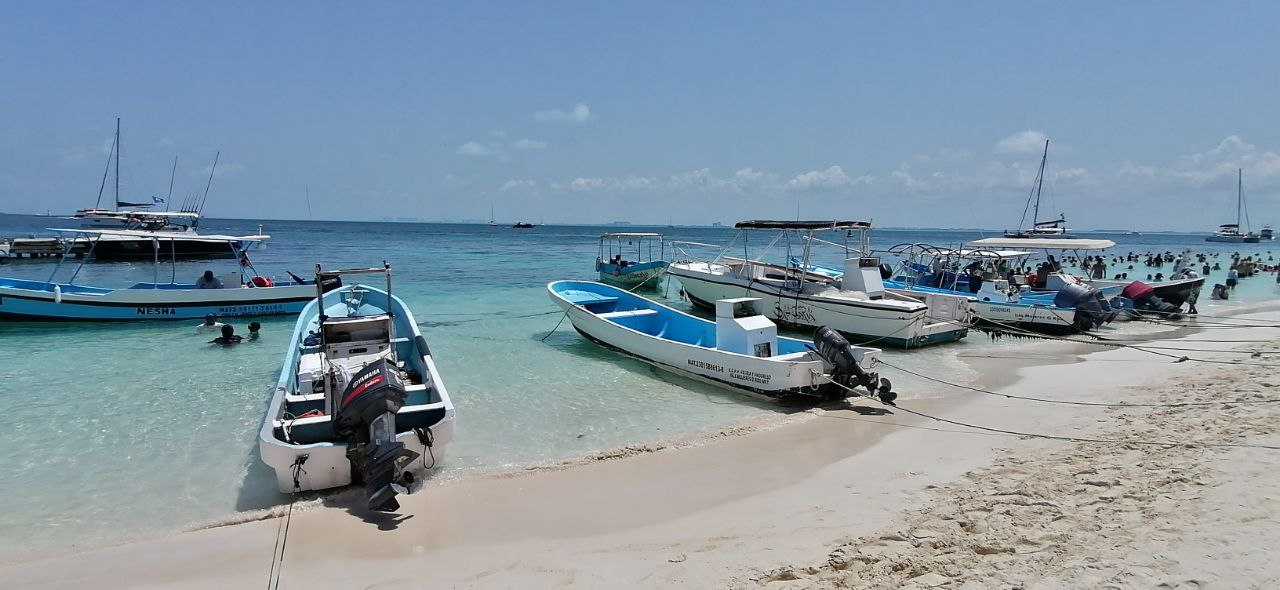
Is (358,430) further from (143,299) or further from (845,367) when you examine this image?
(143,299)

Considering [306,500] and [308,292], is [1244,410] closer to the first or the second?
[306,500]

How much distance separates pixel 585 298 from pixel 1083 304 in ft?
41.7

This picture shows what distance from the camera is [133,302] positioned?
1781cm

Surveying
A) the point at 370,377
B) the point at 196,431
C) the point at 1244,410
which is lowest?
the point at 196,431

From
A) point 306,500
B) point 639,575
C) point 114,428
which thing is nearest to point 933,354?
point 639,575

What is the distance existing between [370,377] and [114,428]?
17.4 ft

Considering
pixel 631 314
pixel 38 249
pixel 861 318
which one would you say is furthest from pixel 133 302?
pixel 38 249

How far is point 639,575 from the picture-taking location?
195 inches

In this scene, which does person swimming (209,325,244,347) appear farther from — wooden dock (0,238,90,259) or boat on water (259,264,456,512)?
wooden dock (0,238,90,259)

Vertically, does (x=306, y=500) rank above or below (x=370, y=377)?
below

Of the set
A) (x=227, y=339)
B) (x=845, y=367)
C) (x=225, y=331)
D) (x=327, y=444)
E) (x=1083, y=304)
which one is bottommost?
(x=227, y=339)

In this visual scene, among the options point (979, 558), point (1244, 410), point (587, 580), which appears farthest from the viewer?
point (1244, 410)

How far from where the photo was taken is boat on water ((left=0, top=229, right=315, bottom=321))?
17375mm

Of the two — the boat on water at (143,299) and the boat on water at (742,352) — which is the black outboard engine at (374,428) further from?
the boat on water at (143,299)
